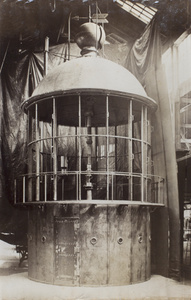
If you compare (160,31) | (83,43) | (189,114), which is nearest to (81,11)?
(83,43)

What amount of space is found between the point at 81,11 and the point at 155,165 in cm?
805

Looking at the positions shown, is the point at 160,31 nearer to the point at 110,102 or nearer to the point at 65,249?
the point at 110,102

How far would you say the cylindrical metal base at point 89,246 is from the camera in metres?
15.7

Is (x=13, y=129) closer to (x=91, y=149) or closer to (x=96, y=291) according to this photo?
(x=91, y=149)

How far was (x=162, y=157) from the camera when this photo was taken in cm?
1869

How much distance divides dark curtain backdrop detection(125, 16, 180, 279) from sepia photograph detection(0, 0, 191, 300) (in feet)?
0.15

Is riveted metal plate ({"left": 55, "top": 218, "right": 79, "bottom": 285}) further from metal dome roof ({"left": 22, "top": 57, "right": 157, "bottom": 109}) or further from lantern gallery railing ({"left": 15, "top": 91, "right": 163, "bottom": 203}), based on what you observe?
metal dome roof ({"left": 22, "top": 57, "right": 157, "bottom": 109})

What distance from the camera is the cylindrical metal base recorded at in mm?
15711

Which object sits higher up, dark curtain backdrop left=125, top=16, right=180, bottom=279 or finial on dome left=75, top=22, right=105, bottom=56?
finial on dome left=75, top=22, right=105, bottom=56

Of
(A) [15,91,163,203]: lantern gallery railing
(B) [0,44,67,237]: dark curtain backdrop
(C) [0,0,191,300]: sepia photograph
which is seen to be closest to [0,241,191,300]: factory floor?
(C) [0,0,191,300]: sepia photograph

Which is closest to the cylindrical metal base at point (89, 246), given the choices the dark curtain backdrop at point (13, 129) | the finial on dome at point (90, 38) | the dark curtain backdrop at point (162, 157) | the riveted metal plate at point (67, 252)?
the riveted metal plate at point (67, 252)

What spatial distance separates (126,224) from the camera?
53.4 feet

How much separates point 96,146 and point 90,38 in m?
5.58

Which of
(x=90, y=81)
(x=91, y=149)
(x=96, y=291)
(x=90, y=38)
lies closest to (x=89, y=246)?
(x=96, y=291)
